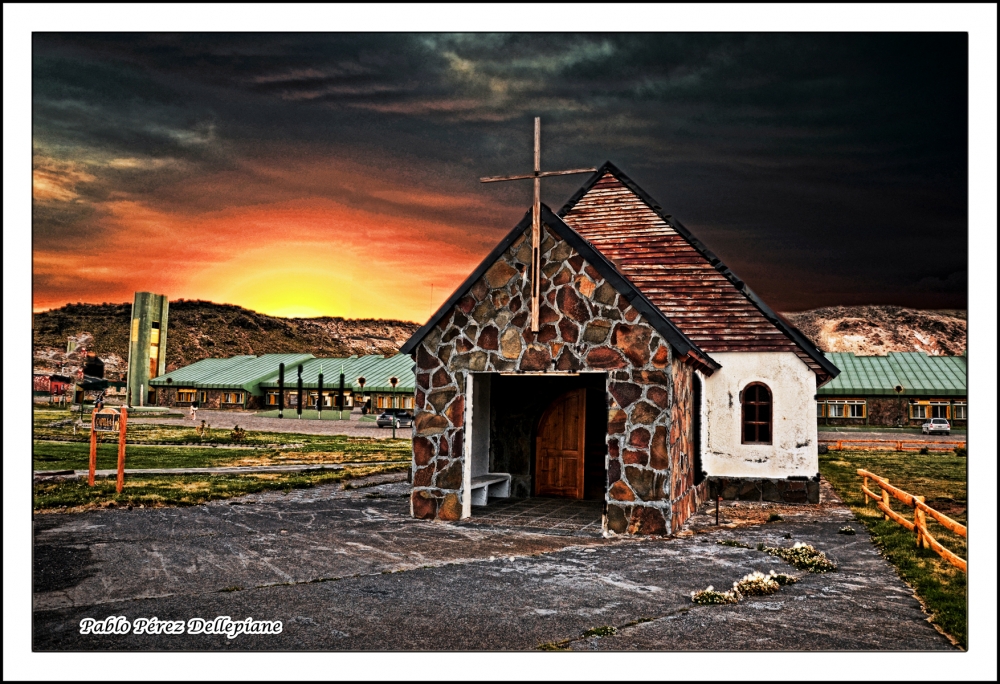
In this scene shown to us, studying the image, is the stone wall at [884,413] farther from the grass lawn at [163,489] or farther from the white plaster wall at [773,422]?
the grass lawn at [163,489]

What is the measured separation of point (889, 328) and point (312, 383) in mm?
42596

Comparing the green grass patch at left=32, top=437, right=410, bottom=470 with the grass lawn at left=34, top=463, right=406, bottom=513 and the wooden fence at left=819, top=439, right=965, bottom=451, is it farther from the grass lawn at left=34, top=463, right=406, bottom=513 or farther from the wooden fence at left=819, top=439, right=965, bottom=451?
the wooden fence at left=819, top=439, right=965, bottom=451

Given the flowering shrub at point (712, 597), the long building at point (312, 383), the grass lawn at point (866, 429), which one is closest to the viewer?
the flowering shrub at point (712, 597)

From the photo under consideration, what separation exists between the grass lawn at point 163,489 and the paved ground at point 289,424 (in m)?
12.9

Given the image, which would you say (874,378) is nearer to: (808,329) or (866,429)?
(866,429)

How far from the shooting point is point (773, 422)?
50.3 ft

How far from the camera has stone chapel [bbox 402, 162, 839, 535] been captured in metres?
10.3

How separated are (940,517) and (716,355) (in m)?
7.10

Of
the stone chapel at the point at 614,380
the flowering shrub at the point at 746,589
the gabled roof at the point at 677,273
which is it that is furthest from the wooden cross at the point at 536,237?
the gabled roof at the point at 677,273

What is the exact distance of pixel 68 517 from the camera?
1131 centimetres

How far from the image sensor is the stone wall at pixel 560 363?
10227 mm

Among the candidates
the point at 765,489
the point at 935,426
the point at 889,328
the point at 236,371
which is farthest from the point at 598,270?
the point at 236,371

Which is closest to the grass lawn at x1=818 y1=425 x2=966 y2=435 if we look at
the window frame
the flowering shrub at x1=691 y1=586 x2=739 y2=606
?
the window frame

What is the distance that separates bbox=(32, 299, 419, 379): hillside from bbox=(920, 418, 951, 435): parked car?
54.4 feet
